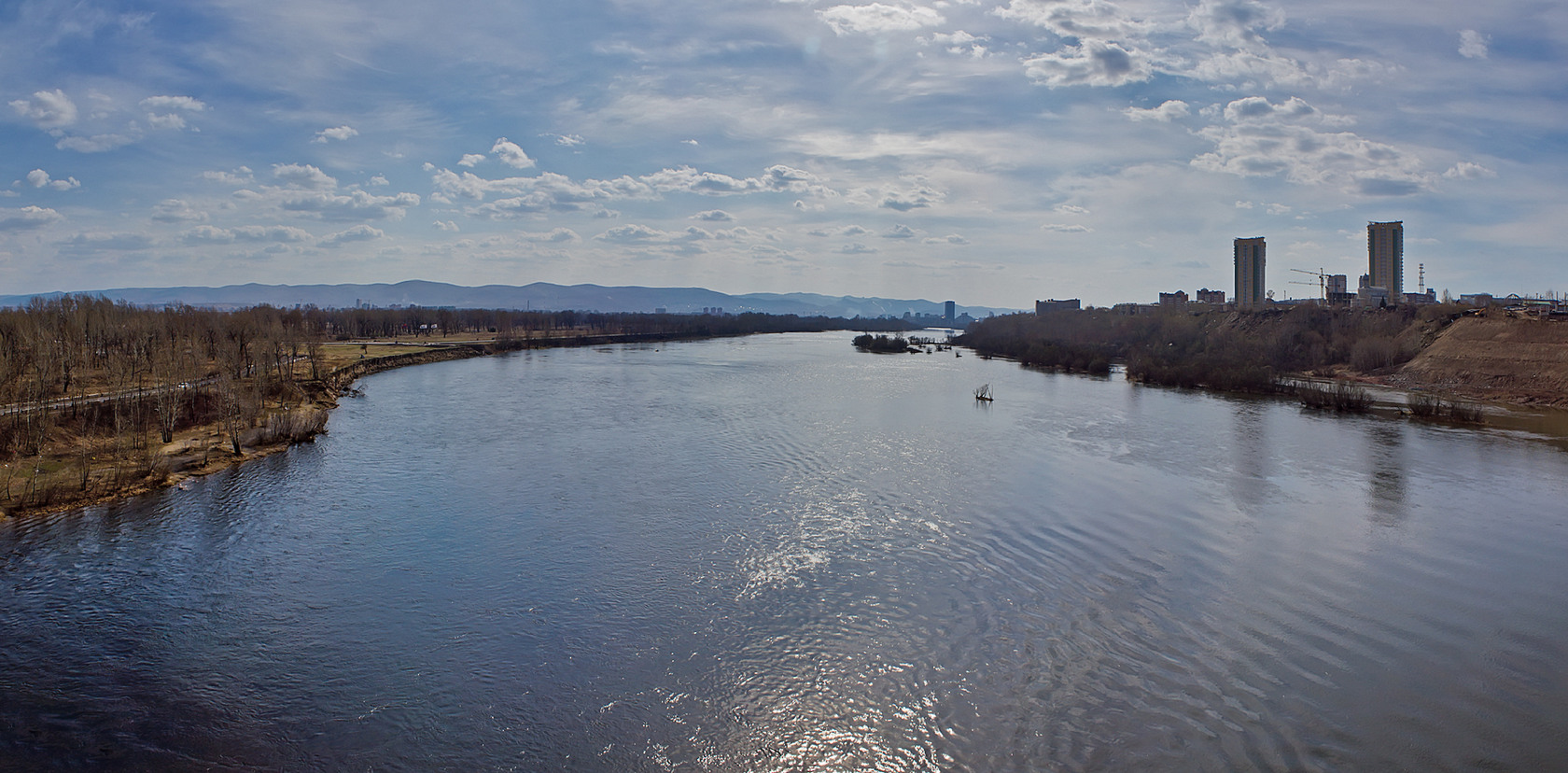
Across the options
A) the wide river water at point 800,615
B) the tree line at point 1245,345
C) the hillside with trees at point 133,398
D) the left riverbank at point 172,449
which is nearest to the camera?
the wide river water at point 800,615

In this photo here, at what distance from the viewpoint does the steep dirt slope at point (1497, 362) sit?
3275 centimetres

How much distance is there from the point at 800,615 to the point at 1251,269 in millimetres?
115792

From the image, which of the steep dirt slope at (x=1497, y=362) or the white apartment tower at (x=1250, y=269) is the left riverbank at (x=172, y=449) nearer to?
the steep dirt slope at (x=1497, y=362)

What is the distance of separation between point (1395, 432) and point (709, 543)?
78.8 ft

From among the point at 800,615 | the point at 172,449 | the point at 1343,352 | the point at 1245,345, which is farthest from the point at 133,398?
the point at 1343,352

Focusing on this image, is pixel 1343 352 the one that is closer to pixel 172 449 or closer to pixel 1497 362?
pixel 1497 362

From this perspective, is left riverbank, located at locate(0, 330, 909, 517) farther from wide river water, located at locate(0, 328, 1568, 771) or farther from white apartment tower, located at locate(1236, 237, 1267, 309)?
white apartment tower, located at locate(1236, 237, 1267, 309)

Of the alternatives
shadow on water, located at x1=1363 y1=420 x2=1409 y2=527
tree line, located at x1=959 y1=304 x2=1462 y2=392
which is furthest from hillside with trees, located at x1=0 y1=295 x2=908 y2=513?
tree line, located at x1=959 y1=304 x2=1462 y2=392

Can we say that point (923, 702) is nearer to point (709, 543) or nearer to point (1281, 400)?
point (709, 543)

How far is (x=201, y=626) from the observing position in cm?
1033

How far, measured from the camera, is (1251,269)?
349ft

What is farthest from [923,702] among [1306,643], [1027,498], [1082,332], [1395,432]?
[1082,332]

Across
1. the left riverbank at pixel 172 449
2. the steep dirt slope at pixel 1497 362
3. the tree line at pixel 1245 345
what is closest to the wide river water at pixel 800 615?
the left riverbank at pixel 172 449

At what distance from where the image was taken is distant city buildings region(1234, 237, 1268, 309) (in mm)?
106000
